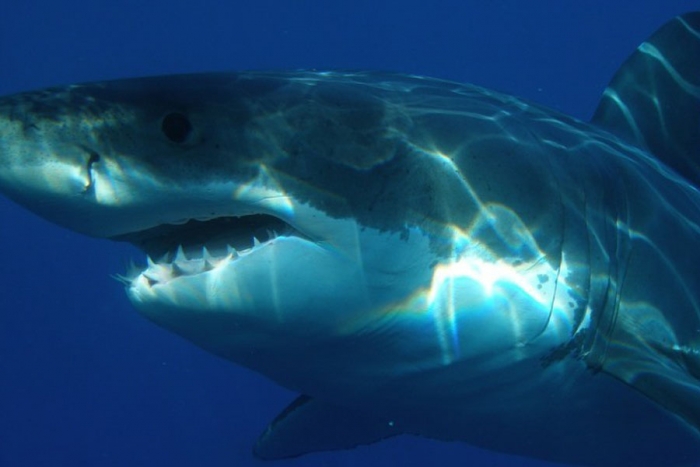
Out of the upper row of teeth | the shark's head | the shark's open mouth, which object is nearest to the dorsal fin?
the shark's head

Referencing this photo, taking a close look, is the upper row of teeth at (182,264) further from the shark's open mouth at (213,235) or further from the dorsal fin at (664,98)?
the dorsal fin at (664,98)

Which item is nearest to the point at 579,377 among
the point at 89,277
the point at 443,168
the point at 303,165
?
the point at 443,168

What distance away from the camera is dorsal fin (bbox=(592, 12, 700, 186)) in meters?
4.73

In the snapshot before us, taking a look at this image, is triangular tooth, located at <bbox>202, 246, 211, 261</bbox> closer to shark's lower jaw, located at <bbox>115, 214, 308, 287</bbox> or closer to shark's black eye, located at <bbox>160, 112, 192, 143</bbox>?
shark's lower jaw, located at <bbox>115, 214, 308, 287</bbox>

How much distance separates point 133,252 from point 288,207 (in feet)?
21.2

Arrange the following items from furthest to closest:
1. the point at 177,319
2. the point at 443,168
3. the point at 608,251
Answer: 1. the point at 608,251
2. the point at 443,168
3. the point at 177,319

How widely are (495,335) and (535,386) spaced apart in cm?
46

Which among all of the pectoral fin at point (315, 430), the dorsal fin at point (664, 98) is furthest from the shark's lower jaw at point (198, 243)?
the dorsal fin at point (664, 98)

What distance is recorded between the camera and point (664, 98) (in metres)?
4.80

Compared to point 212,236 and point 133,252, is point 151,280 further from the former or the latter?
point 133,252

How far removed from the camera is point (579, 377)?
9.75ft

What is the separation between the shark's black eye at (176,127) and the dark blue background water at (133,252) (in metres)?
0.56

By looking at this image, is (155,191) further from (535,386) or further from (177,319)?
(535,386)

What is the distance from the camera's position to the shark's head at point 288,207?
2064mm
